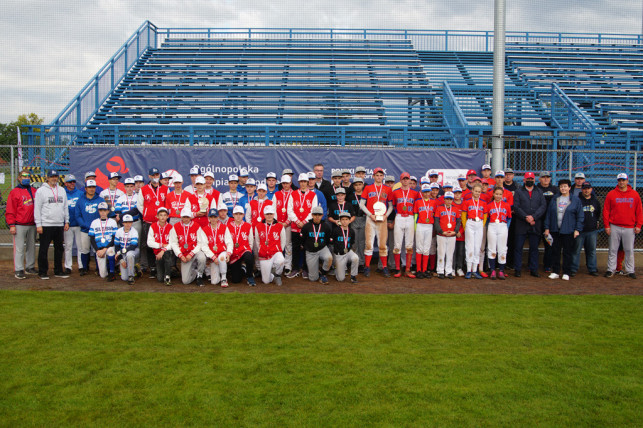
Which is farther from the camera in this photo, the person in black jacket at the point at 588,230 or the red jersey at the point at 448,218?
the person in black jacket at the point at 588,230

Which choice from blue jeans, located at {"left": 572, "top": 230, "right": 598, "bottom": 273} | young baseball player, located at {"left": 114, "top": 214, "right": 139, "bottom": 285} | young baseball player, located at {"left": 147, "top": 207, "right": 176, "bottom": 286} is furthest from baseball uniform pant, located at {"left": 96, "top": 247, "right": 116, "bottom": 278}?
blue jeans, located at {"left": 572, "top": 230, "right": 598, "bottom": 273}

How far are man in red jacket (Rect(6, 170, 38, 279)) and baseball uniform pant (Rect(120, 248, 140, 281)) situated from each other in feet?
6.34

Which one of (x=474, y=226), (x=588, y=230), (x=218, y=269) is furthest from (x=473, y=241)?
(x=218, y=269)

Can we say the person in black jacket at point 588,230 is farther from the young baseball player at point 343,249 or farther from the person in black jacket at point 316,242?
the person in black jacket at point 316,242

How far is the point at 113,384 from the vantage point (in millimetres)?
4172

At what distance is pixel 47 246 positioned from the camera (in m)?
8.77

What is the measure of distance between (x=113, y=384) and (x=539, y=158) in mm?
11398

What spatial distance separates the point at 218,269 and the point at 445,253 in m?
4.32

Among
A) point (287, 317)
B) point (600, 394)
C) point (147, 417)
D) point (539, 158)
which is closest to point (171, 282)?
point (287, 317)

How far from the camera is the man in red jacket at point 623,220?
912 cm

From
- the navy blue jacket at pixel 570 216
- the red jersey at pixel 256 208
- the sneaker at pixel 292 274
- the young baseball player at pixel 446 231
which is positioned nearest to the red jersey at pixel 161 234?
the red jersey at pixel 256 208

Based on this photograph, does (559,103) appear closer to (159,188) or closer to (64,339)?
(159,188)

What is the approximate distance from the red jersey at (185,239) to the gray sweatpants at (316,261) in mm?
2033

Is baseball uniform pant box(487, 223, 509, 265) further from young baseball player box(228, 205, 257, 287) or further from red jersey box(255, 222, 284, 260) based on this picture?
young baseball player box(228, 205, 257, 287)
